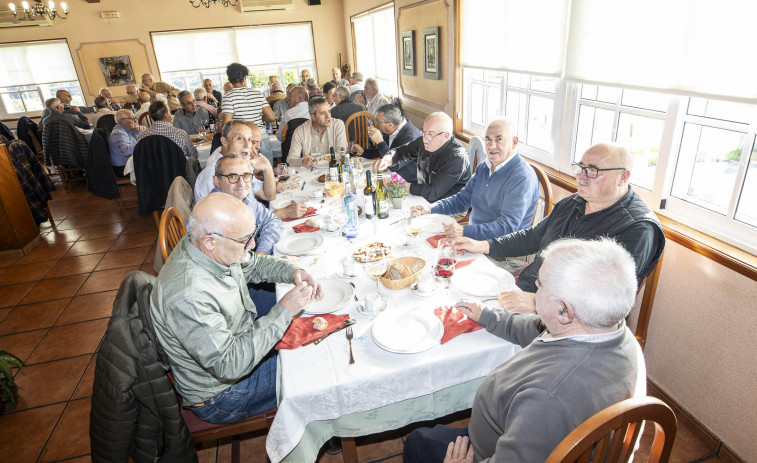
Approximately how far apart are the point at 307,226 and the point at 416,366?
1.29 meters

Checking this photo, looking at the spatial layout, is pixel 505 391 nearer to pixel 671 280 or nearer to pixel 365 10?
pixel 671 280

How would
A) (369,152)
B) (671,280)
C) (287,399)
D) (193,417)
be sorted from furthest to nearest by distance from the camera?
1. (369,152)
2. (671,280)
3. (193,417)
4. (287,399)

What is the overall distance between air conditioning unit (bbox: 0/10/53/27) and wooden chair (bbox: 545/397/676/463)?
464 inches

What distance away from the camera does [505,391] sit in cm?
108

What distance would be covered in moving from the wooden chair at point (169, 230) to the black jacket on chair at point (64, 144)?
15.4 ft

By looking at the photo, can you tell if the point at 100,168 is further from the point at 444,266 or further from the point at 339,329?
the point at 444,266

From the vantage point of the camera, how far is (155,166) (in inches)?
162

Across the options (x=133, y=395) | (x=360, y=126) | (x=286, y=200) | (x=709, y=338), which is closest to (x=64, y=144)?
(x=360, y=126)

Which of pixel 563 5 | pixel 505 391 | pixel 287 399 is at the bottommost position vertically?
pixel 287 399

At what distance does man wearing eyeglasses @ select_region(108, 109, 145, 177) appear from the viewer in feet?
16.9

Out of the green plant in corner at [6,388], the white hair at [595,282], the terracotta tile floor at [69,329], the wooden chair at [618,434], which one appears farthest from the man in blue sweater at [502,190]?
the green plant in corner at [6,388]

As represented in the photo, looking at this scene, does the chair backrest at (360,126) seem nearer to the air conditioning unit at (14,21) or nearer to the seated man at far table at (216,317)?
the seated man at far table at (216,317)

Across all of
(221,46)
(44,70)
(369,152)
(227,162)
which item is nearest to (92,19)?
(44,70)

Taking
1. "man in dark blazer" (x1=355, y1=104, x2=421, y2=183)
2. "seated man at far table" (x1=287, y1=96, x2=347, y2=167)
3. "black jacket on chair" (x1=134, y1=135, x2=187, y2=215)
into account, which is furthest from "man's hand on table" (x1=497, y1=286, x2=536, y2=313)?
"black jacket on chair" (x1=134, y1=135, x2=187, y2=215)
